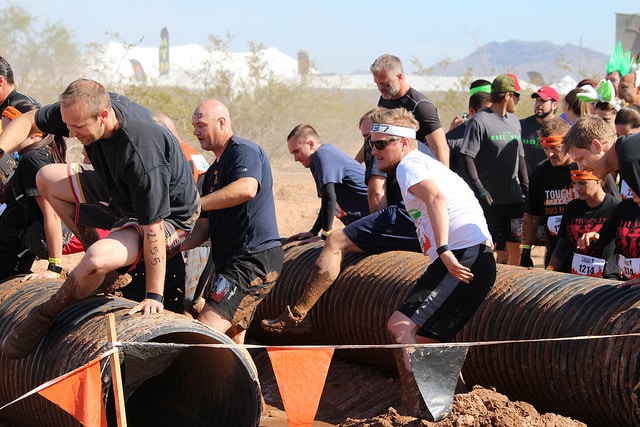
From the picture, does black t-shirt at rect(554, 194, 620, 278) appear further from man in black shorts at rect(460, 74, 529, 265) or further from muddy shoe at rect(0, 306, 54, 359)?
muddy shoe at rect(0, 306, 54, 359)

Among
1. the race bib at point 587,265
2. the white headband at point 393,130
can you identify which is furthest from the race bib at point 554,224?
the white headband at point 393,130

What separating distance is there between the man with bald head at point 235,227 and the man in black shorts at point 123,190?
64 cm

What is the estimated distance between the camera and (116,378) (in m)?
4.91

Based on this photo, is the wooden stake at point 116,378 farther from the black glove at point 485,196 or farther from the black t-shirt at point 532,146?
the black t-shirt at point 532,146

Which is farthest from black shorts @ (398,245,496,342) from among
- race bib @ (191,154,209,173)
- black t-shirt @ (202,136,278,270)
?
race bib @ (191,154,209,173)

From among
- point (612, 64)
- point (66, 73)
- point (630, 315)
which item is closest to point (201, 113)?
point (630, 315)

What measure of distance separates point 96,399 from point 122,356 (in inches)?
23.5

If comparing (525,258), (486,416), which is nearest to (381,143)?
(486,416)

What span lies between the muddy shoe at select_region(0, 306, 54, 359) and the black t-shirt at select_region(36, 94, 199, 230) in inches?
32.4

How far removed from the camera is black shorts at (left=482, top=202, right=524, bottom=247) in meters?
10.2

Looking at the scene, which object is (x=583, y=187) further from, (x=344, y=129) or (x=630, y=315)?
(x=344, y=129)

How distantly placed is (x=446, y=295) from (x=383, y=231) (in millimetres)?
2075

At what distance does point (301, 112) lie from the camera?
2841cm

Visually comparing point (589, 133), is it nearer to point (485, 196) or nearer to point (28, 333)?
point (28, 333)
